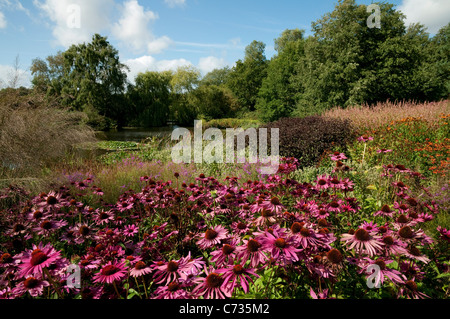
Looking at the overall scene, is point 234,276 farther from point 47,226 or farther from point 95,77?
point 95,77

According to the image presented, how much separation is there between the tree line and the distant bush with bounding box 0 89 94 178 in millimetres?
1134

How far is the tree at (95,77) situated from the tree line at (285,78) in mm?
98

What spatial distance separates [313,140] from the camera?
6988 millimetres

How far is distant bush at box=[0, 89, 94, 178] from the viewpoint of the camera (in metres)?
3.95

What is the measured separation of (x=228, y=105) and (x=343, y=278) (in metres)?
33.0

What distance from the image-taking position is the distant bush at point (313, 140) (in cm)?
684

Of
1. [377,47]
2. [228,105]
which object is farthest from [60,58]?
[377,47]

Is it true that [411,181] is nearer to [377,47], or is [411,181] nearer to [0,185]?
[0,185]

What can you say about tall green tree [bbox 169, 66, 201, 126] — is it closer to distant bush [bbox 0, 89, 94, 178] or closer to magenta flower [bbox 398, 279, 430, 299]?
distant bush [bbox 0, 89, 94, 178]

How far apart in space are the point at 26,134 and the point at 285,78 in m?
22.5

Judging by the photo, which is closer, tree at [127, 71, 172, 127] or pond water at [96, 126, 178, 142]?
pond water at [96, 126, 178, 142]

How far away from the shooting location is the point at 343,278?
1.50 metres

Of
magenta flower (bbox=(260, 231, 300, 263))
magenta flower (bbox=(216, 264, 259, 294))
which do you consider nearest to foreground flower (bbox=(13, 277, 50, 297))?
magenta flower (bbox=(216, 264, 259, 294))
